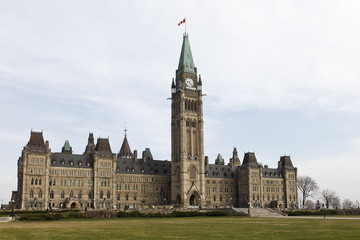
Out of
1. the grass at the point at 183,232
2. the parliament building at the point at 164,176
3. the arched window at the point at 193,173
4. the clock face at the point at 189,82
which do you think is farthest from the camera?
the clock face at the point at 189,82

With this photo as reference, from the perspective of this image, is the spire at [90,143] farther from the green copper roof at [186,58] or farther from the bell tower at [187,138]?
the green copper roof at [186,58]

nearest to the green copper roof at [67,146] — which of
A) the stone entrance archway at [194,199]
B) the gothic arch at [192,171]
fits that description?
the gothic arch at [192,171]

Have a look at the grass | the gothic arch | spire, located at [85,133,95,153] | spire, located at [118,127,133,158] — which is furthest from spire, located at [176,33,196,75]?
the grass

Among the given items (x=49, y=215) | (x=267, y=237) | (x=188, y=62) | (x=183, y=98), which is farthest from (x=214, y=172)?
(x=267, y=237)

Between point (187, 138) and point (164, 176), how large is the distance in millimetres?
15912

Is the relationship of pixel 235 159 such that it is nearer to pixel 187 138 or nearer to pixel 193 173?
pixel 193 173

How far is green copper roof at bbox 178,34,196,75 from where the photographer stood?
139375 millimetres

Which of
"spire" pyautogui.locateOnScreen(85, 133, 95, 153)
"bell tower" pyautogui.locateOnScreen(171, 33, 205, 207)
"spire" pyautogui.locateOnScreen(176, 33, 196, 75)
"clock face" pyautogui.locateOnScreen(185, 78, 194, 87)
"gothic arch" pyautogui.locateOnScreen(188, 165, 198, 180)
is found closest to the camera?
"bell tower" pyautogui.locateOnScreen(171, 33, 205, 207)

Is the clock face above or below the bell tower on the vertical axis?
above

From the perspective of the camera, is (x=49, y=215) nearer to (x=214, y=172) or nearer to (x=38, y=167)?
(x=38, y=167)

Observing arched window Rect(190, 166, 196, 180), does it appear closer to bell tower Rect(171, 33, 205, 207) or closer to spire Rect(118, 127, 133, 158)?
bell tower Rect(171, 33, 205, 207)

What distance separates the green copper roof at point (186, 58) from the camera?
139m

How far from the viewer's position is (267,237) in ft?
106

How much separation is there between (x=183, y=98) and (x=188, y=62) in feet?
47.1
